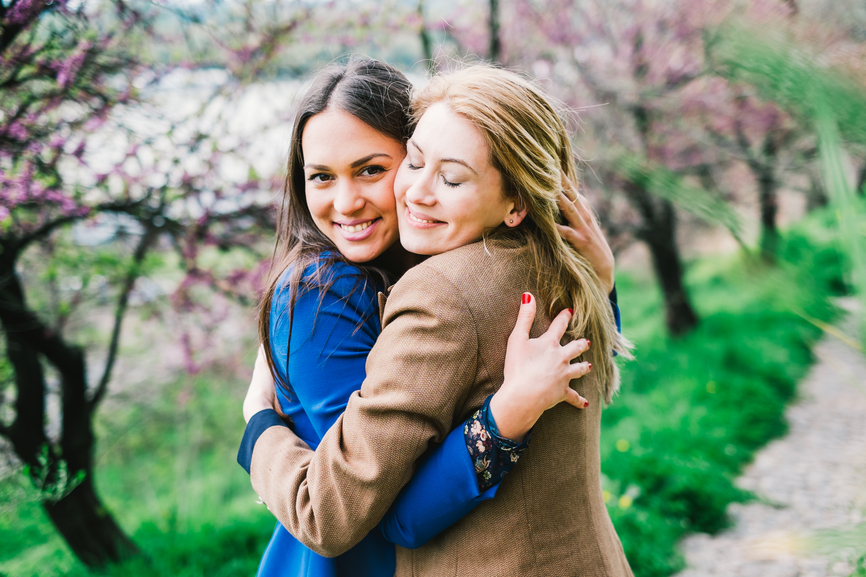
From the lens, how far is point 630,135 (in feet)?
18.2

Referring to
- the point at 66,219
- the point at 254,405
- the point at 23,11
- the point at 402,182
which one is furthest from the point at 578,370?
the point at 66,219

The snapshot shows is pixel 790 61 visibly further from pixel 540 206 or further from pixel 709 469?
pixel 709 469

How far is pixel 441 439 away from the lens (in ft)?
3.90

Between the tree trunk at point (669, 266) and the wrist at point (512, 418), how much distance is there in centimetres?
572

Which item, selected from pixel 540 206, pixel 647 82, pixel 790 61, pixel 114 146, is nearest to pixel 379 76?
pixel 540 206

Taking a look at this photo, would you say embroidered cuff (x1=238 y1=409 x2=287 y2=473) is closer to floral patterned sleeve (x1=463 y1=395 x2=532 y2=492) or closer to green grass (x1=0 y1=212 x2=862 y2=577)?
floral patterned sleeve (x1=463 y1=395 x2=532 y2=492)

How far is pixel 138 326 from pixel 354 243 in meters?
4.16

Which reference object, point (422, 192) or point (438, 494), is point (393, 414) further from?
point (422, 192)

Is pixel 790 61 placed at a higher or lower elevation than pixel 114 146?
lower

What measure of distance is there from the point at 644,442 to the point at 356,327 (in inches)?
143

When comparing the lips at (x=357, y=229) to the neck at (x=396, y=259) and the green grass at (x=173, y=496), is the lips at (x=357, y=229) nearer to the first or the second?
the neck at (x=396, y=259)

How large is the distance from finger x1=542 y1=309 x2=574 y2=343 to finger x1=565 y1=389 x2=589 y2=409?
0.39 feet

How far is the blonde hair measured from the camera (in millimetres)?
1278

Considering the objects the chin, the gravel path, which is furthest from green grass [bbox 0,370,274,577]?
the gravel path
